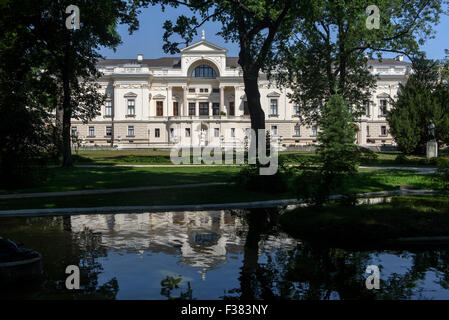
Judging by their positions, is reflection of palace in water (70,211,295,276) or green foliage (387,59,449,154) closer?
reflection of palace in water (70,211,295,276)

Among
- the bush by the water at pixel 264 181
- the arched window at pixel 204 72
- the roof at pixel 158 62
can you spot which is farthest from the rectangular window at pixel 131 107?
the bush by the water at pixel 264 181

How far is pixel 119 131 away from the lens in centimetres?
6988

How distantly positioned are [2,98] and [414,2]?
28.7m

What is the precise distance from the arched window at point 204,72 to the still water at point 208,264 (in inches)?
2491

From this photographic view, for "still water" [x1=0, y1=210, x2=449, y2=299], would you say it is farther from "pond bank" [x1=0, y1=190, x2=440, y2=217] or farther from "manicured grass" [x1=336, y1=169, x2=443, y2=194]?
"manicured grass" [x1=336, y1=169, x2=443, y2=194]

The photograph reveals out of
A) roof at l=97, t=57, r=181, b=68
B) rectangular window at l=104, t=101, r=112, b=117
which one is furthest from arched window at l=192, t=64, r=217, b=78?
rectangular window at l=104, t=101, r=112, b=117

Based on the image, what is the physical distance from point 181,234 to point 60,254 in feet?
8.85

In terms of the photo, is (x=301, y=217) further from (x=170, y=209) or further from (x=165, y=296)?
(x=165, y=296)

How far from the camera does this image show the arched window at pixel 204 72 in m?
71.9

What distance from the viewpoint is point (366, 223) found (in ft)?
30.5

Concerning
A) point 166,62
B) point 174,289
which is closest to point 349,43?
point 174,289

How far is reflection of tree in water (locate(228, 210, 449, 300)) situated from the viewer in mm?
5734

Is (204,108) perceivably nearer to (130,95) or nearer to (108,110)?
(130,95)
